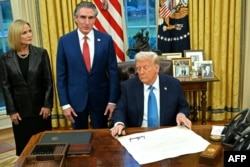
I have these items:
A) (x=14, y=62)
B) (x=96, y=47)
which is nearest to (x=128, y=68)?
(x=96, y=47)

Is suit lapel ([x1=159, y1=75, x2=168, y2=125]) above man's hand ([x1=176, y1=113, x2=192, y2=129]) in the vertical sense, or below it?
above

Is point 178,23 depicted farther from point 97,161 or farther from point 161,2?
point 97,161

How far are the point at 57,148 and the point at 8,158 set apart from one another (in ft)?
6.00

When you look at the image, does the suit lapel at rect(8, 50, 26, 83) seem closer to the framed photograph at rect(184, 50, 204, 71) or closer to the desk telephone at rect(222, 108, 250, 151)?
the desk telephone at rect(222, 108, 250, 151)

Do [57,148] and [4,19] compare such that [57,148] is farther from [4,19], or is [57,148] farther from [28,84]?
[4,19]

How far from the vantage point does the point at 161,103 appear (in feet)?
7.06

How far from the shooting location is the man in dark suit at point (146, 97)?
2.13 meters

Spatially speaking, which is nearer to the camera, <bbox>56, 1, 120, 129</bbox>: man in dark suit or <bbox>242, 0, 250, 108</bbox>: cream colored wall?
<bbox>56, 1, 120, 129</bbox>: man in dark suit

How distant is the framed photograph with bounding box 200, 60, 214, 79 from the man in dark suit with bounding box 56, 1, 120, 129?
4.24ft

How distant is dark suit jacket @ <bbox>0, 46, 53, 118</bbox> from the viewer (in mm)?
2535

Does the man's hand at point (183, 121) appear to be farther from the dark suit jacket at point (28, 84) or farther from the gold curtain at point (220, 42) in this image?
the gold curtain at point (220, 42)

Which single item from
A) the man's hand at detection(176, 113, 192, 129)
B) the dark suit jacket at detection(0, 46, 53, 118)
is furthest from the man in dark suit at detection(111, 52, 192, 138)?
the dark suit jacket at detection(0, 46, 53, 118)

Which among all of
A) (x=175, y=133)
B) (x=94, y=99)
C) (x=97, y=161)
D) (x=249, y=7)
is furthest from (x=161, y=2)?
(x=97, y=161)

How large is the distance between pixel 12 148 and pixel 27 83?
1208 mm
